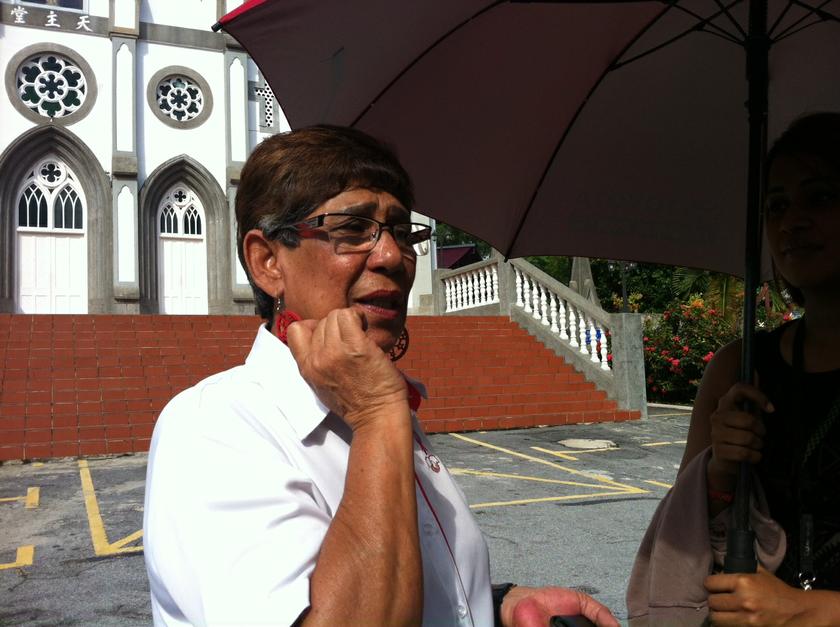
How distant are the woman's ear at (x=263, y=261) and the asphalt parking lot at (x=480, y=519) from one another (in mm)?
2726

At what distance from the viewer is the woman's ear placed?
1562 mm

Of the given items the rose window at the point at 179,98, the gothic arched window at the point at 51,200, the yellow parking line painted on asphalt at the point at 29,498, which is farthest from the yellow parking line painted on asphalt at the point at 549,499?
the rose window at the point at 179,98

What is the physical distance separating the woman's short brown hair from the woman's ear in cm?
1

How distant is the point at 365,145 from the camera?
1597 millimetres

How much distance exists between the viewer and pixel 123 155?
756 inches

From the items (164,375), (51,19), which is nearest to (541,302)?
(164,375)

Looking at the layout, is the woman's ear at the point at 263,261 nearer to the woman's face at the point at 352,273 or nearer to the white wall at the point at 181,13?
the woman's face at the point at 352,273

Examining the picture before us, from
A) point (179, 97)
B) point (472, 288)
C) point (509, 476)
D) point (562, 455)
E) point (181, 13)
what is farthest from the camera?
point (181, 13)

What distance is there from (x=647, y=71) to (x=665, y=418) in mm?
10633

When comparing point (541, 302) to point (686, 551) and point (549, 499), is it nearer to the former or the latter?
point (549, 499)

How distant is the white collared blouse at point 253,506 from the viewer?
1069mm

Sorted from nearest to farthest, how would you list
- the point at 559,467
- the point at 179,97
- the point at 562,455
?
the point at 559,467 → the point at 562,455 → the point at 179,97

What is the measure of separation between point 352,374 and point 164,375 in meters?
11.4

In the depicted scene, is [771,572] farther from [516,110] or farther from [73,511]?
[73,511]
